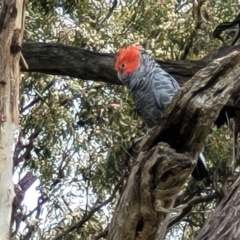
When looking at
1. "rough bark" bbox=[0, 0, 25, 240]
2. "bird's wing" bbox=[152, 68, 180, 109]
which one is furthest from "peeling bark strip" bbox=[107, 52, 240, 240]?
"bird's wing" bbox=[152, 68, 180, 109]

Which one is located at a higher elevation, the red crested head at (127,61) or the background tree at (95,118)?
the background tree at (95,118)

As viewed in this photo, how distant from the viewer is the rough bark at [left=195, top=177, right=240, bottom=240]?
Result: 2.31m

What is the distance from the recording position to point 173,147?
7.11 feet

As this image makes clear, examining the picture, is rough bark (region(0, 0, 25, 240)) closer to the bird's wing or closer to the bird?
the bird

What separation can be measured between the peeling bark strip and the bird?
841 millimetres

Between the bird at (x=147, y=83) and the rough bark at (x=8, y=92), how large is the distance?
0.55 meters

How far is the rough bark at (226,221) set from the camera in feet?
7.57

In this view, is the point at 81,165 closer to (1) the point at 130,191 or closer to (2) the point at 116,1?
(2) the point at 116,1

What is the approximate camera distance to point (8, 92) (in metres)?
2.87

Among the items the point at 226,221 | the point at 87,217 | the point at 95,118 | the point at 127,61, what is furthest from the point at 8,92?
the point at 87,217

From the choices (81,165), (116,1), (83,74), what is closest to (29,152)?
(81,165)

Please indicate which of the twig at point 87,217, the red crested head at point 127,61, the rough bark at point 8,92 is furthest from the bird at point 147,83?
the twig at point 87,217

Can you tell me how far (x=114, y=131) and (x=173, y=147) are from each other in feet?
7.74

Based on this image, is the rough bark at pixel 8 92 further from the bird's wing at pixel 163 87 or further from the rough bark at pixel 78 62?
the bird's wing at pixel 163 87
